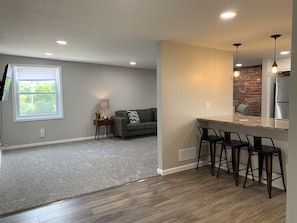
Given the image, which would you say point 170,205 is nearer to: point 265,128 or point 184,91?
point 265,128

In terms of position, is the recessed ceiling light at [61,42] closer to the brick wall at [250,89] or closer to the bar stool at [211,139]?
the bar stool at [211,139]

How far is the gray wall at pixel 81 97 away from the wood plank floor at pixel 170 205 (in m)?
3.66

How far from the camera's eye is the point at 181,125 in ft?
13.0

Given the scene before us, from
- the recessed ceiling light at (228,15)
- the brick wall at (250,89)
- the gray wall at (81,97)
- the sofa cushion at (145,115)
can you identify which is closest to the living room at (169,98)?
the gray wall at (81,97)

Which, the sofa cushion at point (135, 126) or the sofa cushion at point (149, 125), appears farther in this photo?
the sofa cushion at point (149, 125)

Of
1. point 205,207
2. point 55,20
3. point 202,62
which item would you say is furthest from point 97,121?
point 205,207

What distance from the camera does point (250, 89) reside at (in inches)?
277

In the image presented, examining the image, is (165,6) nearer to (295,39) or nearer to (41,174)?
(295,39)

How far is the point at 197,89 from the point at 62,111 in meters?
4.08

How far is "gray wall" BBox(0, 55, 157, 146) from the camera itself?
5629 millimetres

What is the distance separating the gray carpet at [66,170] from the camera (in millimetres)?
3068

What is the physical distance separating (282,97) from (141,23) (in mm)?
4444

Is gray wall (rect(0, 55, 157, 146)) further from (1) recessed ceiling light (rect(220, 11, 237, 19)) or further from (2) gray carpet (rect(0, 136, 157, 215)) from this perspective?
(1) recessed ceiling light (rect(220, 11, 237, 19))

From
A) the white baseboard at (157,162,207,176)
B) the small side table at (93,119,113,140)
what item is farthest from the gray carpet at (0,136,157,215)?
the small side table at (93,119,113,140)
